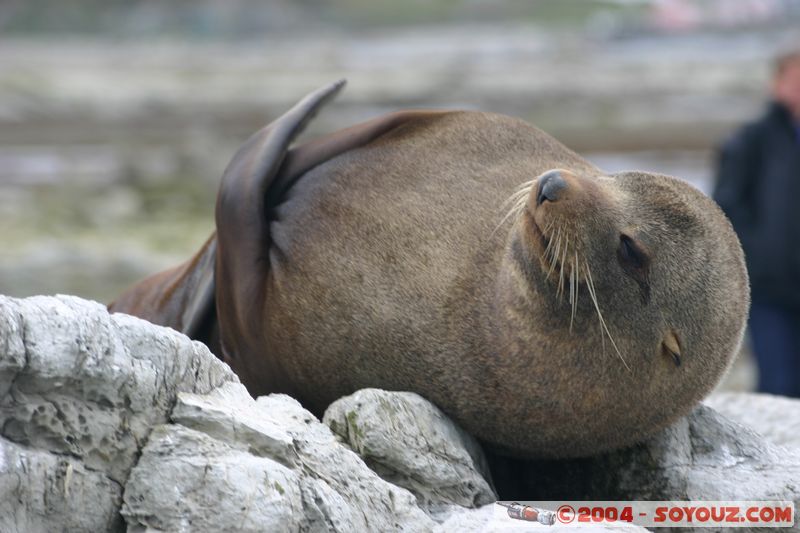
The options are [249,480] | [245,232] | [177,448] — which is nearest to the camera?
[249,480]

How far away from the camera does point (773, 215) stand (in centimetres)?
896

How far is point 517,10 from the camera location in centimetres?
11375

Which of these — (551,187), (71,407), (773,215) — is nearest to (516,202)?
(551,187)

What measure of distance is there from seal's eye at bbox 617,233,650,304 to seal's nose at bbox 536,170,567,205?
1.03 feet

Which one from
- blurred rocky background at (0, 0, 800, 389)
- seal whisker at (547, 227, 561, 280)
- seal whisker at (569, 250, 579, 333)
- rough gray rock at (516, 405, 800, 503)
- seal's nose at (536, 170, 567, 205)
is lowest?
blurred rocky background at (0, 0, 800, 389)

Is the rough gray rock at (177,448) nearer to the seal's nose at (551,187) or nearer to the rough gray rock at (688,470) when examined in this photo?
the rough gray rock at (688,470)

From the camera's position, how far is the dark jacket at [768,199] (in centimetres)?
885

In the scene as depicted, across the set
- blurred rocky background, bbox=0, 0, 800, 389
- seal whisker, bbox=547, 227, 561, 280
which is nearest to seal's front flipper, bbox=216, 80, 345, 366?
seal whisker, bbox=547, 227, 561, 280

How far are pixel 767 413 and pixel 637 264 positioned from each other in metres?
2.07

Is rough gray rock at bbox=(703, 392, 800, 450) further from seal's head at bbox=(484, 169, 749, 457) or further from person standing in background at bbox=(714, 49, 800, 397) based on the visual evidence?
person standing in background at bbox=(714, 49, 800, 397)

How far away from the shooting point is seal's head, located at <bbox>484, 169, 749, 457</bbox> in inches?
203

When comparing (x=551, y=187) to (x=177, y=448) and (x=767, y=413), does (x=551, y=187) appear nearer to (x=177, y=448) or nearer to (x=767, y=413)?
(x=177, y=448)

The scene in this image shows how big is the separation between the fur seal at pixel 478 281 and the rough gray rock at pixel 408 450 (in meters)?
0.42

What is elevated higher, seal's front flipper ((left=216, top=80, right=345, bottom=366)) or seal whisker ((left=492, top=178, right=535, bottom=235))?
seal whisker ((left=492, top=178, right=535, bottom=235))
